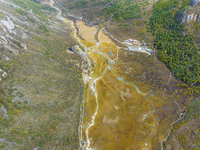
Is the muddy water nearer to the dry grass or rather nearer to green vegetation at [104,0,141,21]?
the dry grass

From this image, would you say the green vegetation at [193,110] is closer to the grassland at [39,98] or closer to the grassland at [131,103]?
the grassland at [131,103]

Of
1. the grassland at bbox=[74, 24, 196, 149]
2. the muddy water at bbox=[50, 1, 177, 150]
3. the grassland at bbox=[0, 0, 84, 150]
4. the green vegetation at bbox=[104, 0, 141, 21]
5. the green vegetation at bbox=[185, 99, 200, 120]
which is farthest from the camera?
the green vegetation at bbox=[104, 0, 141, 21]

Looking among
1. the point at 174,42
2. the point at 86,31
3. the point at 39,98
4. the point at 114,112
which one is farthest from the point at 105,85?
the point at 86,31

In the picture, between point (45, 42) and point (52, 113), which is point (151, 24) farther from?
point (52, 113)

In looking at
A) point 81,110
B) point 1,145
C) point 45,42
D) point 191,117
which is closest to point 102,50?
point 45,42

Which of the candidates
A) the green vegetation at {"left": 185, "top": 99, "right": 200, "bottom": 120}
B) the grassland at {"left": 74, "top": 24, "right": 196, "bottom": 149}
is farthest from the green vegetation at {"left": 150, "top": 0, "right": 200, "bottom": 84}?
the green vegetation at {"left": 185, "top": 99, "right": 200, "bottom": 120}

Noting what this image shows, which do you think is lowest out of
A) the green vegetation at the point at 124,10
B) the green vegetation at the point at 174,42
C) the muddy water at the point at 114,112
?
the muddy water at the point at 114,112

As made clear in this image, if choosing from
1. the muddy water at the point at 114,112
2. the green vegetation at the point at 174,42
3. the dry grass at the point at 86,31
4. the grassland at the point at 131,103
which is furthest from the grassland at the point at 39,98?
the green vegetation at the point at 174,42
